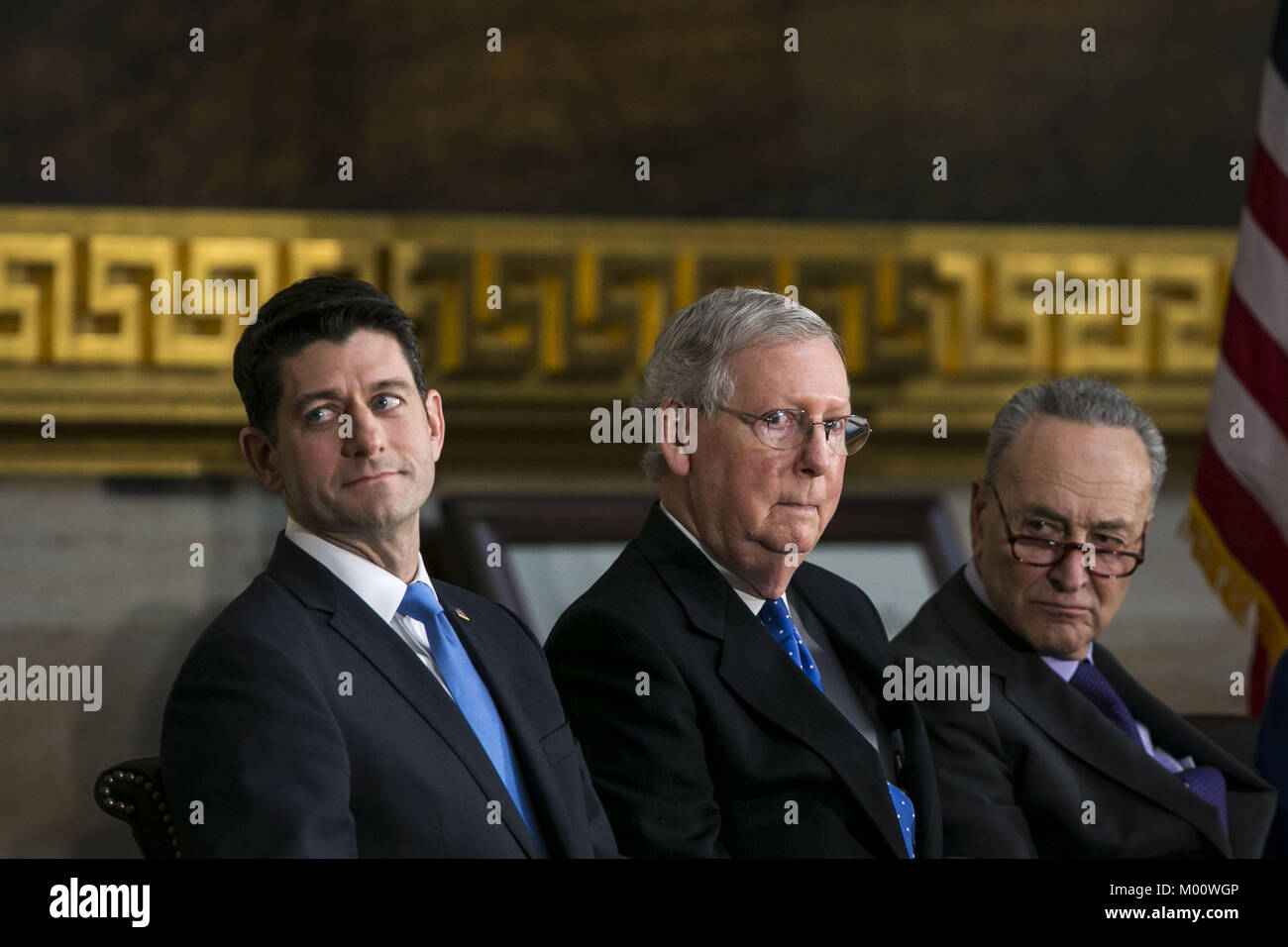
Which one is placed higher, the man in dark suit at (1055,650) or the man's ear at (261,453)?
the man's ear at (261,453)

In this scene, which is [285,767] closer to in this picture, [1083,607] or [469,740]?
[469,740]

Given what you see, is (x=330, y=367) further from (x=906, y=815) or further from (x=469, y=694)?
(x=906, y=815)

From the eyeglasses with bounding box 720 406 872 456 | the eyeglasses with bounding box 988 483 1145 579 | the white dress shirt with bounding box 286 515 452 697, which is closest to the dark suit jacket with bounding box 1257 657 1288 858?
the eyeglasses with bounding box 988 483 1145 579

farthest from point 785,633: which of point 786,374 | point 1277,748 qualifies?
point 1277,748

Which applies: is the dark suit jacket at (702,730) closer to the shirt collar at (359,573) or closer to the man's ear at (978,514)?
the shirt collar at (359,573)

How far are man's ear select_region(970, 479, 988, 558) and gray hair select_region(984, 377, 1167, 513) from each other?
0.07 feet

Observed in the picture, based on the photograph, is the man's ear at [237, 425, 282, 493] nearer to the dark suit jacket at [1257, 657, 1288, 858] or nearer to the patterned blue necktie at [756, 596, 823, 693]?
the patterned blue necktie at [756, 596, 823, 693]

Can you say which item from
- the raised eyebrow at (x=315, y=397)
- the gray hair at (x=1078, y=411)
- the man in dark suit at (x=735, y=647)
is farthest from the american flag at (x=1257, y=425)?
the raised eyebrow at (x=315, y=397)

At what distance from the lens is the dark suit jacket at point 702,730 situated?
1.66 metres

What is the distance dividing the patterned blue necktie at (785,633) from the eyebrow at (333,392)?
20.0 inches

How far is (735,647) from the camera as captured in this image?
1.72m

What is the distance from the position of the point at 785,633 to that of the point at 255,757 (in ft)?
2.15

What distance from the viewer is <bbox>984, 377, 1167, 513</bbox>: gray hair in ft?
6.48
